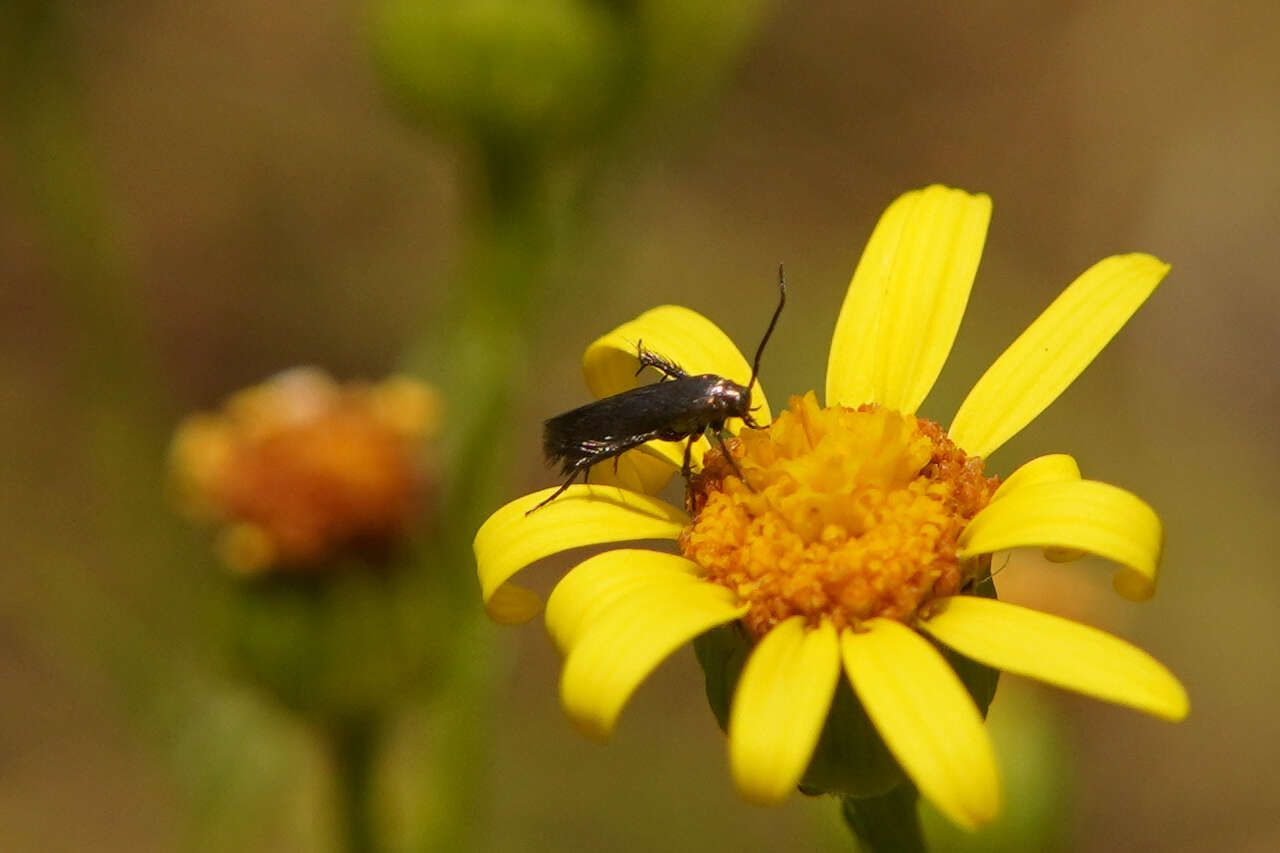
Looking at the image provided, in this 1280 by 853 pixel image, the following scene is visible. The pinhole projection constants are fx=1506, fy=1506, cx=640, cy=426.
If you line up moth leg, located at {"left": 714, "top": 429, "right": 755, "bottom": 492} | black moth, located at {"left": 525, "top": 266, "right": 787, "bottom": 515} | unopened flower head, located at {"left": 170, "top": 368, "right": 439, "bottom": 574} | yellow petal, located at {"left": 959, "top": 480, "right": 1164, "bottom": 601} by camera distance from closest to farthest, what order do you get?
1. yellow petal, located at {"left": 959, "top": 480, "right": 1164, "bottom": 601}
2. moth leg, located at {"left": 714, "top": 429, "right": 755, "bottom": 492}
3. black moth, located at {"left": 525, "top": 266, "right": 787, "bottom": 515}
4. unopened flower head, located at {"left": 170, "top": 368, "right": 439, "bottom": 574}

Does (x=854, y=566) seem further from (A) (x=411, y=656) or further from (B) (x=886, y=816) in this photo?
(A) (x=411, y=656)

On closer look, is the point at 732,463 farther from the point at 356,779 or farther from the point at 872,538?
the point at 356,779

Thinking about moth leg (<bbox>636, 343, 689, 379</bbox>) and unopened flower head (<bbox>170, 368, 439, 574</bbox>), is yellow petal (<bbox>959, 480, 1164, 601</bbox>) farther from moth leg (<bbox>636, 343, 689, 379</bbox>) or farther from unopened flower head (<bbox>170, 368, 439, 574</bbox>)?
unopened flower head (<bbox>170, 368, 439, 574</bbox>)

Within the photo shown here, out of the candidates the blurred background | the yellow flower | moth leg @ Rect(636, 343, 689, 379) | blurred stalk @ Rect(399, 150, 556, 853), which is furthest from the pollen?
blurred stalk @ Rect(399, 150, 556, 853)

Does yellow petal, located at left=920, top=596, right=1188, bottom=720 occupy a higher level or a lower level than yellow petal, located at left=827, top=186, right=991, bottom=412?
A: lower

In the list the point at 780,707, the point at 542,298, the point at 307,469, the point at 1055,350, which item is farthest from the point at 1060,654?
the point at 542,298

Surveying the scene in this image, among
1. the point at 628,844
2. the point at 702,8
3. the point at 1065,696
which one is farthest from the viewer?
the point at 628,844

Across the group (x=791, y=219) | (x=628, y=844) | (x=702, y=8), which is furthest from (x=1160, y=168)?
(x=628, y=844)
